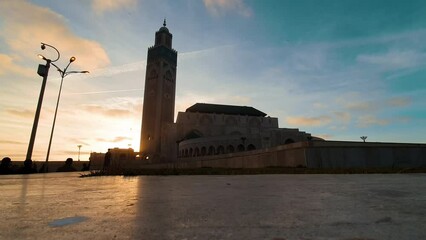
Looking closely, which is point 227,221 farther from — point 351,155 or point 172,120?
A: point 172,120

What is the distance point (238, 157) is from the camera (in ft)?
101

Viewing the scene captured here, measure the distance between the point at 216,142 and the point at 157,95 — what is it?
133 ft

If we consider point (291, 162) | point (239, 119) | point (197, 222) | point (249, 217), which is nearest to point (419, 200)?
point (249, 217)

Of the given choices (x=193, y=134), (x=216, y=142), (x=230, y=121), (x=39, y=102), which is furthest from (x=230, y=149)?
(x=39, y=102)

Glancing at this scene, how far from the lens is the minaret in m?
90.4

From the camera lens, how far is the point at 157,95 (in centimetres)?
9256

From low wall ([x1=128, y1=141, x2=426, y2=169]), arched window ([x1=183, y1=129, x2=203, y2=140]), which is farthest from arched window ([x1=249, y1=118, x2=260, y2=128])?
low wall ([x1=128, y1=141, x2=426, y2=169])

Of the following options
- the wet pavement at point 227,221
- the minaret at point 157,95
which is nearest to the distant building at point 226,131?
the minaret at point 157,95

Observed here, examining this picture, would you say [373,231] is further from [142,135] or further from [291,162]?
[142,135]

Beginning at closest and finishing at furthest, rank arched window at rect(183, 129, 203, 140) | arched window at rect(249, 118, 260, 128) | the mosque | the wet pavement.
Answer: the wet pavement
the mosque
arched window at rect(183, 129, 203, 140)
arched window at rect(249, 118, 260, 128)

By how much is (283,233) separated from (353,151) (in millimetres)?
22637

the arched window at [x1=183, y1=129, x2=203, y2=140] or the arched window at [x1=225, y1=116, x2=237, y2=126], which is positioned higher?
the arched window at [x1=225, y1=116, x2=237, y2=126]

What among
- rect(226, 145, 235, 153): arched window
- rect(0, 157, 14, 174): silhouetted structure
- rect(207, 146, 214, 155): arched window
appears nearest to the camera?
rect(0, 157, 14, 174): silhouetted structure

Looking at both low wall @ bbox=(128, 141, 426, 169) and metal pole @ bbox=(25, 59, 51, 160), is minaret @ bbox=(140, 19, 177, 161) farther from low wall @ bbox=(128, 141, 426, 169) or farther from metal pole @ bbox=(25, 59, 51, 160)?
low wall @ bbox=(128, 141, 426, 169)
